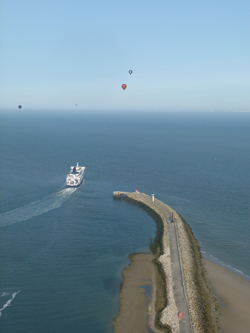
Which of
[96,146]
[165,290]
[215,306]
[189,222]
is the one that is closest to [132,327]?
[165,290]

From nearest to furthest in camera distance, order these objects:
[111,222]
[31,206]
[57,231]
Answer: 1. [57,231]
2. [111,222]
3. [31,206]

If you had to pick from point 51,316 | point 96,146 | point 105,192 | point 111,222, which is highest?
point 96,146

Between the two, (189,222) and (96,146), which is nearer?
(189,222)

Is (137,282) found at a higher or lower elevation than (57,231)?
lower

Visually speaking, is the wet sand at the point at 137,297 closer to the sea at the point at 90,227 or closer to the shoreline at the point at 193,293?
the shoreline at the point at 193,293

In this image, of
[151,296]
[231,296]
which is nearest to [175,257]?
[151,296]

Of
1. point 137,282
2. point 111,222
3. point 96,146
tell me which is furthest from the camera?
point 96,146

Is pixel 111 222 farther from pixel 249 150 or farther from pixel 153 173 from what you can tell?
pixel 249 150

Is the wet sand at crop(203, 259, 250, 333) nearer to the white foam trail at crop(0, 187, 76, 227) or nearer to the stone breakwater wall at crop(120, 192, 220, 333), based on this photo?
the stone breakwater wall at crop(120, 192, 220, 333)
